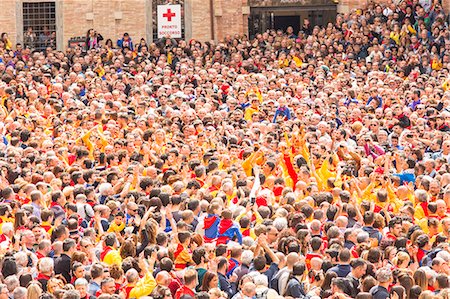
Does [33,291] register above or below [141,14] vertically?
below

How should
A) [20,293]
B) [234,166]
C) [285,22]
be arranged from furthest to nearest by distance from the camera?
1. [285,22]
2. [234,166]
3. [20,293]

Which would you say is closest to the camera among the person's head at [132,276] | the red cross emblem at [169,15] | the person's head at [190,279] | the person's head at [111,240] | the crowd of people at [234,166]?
the person's head at [190,279]

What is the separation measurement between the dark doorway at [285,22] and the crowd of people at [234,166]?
6.71 metres

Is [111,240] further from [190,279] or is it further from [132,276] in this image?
[190,279]

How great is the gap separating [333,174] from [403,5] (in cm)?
1782

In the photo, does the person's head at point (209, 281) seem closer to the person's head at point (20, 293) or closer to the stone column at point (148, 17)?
the person's head at point (20, 293)

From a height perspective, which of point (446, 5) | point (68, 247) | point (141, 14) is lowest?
point (68, 247)

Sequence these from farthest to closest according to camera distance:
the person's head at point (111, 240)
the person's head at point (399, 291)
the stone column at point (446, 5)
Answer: the stone column at point (446, 5) → the person's head at point (111, 240) → the person's head at point (399, 291)

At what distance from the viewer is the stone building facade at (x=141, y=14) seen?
45.1 metres

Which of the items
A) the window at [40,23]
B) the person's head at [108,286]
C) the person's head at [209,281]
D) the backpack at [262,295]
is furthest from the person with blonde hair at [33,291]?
the window at [40,23]

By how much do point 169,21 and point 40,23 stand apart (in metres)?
4.79

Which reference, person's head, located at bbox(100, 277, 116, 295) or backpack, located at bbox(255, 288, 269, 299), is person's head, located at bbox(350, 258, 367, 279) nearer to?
backpack, located at bbox(255, 288, 269, 299)

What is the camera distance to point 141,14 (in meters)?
45.7

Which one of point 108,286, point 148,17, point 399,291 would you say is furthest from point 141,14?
point 399,291
